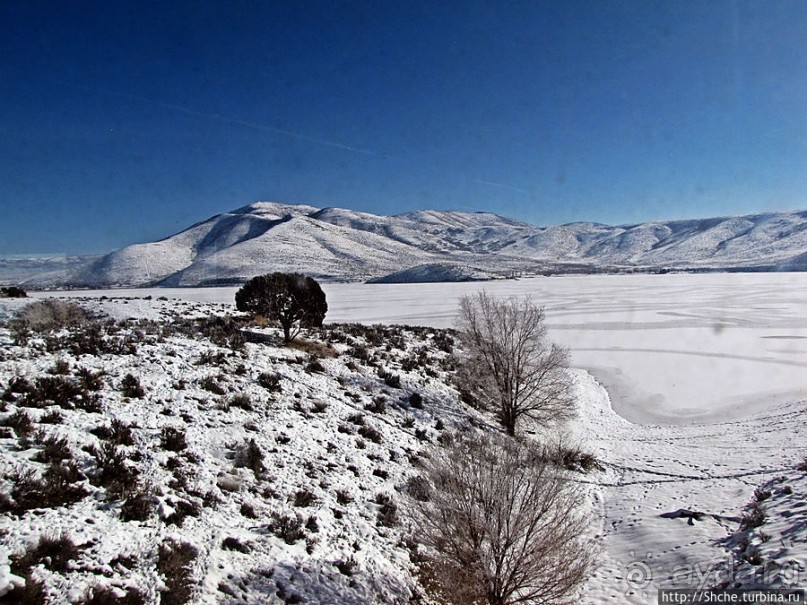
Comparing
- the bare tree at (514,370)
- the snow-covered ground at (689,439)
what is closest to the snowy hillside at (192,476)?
the bare tree at (514,370)

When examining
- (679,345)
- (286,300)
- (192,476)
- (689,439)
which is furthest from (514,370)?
(679,345)

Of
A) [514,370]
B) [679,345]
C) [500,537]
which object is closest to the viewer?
[500,537]

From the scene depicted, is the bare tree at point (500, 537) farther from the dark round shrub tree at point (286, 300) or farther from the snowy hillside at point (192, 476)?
the dark round shrub tree at point (286, 300)

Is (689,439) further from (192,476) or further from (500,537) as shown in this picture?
(192,476)

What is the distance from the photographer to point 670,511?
962cm

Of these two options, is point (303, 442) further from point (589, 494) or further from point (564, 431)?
point (564, 431)

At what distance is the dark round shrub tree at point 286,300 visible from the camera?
16641 mm

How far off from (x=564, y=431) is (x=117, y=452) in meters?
14.1

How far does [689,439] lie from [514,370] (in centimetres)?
609

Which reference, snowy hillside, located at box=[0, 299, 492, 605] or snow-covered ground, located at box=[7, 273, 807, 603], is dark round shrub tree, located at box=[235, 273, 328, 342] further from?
snow-covered ground, located at box=[7, 273, 807, 603]

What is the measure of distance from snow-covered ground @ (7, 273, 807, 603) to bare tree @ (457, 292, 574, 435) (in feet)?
5.29

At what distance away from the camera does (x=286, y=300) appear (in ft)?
54.7

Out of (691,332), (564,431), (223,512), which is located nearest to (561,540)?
(223,512)

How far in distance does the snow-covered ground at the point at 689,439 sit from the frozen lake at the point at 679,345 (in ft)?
0.33
